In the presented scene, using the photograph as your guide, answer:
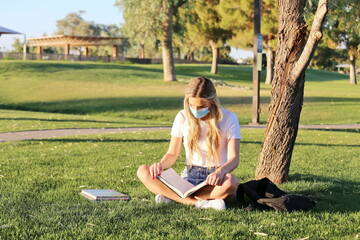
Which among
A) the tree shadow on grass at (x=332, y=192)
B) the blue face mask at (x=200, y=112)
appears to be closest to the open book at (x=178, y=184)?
the blue face mask at (x=200, y=112)

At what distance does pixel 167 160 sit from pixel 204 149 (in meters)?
0.40

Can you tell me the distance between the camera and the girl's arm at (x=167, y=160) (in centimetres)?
581

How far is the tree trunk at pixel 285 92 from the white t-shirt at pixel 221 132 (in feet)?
4.54

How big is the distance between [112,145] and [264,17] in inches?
1449

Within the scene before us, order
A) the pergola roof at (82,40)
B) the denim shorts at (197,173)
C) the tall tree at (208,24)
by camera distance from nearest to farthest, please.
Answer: the denim shorts at (197,173)
the tall tree at (208,24)
the pergola roof at (82,40)

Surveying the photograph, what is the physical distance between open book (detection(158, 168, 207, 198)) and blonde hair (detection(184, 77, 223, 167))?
30cm

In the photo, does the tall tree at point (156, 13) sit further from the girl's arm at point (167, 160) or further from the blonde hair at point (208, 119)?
the blonde hair at point (208, 119)

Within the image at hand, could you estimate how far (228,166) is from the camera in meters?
5.64

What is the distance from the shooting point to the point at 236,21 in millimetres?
A: 49531

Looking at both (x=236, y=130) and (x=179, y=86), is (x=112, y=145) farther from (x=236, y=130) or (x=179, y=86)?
(x=179, y=86)

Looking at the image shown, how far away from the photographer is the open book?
5602 mm

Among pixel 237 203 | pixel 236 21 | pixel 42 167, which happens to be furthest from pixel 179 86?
pixel 237 203

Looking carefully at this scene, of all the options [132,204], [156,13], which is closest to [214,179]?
[132,204]

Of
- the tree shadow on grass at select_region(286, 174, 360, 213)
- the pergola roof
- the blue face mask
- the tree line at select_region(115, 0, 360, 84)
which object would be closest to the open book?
the blue face mask
